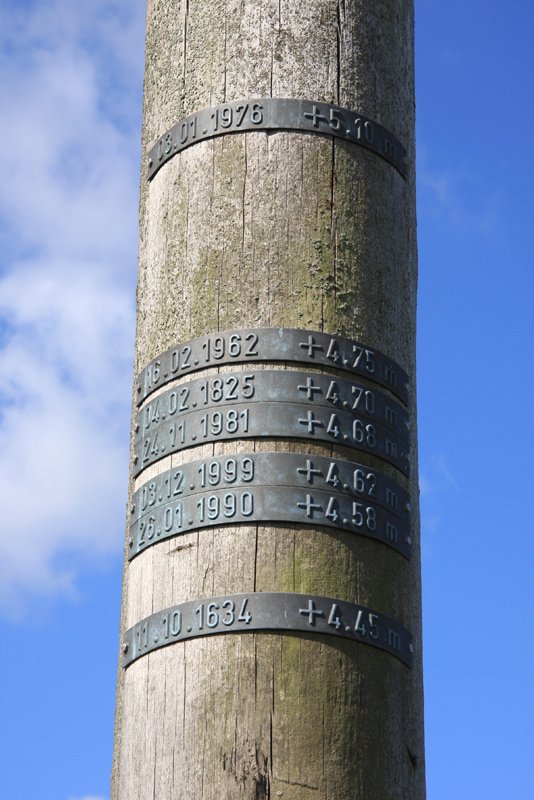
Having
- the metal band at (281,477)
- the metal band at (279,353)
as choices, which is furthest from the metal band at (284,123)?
the metal band at (281,477)

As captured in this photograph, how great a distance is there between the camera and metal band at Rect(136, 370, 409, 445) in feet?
19.1

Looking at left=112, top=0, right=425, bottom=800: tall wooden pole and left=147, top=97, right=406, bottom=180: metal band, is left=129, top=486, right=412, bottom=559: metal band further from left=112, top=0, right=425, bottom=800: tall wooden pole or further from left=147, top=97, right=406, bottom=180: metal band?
left=147, top=97, right=406, bottom=180: metal band

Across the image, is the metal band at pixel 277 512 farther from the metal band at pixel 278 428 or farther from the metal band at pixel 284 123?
the metal band at pixel 284 123

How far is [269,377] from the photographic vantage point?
582 centimetres

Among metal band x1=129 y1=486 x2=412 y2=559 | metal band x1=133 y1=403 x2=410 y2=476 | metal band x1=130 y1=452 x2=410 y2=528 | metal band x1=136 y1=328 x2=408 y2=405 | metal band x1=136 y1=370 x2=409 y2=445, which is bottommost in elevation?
metal band x1=129 y1=486 x2=412 y2=559

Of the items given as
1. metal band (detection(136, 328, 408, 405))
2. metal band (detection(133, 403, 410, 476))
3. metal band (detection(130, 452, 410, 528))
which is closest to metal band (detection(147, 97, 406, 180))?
metal band (detection(136, 328, 408, 405))

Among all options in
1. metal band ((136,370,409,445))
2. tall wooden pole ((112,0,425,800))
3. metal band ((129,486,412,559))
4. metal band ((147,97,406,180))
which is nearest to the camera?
tall wooden pole ((112,0,425,800))

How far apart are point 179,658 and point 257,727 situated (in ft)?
1.39

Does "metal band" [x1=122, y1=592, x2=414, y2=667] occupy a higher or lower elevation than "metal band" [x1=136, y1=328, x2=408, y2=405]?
lower

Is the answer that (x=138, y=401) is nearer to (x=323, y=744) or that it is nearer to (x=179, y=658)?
(x=179, y=658)

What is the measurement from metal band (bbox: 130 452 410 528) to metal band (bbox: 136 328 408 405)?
387mm

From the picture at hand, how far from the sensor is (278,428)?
18.9ft

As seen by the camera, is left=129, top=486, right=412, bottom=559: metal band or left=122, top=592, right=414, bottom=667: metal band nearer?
left=122, top=592, right=414, bottom=667: metal band

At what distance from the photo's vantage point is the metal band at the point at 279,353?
19.3 ft
